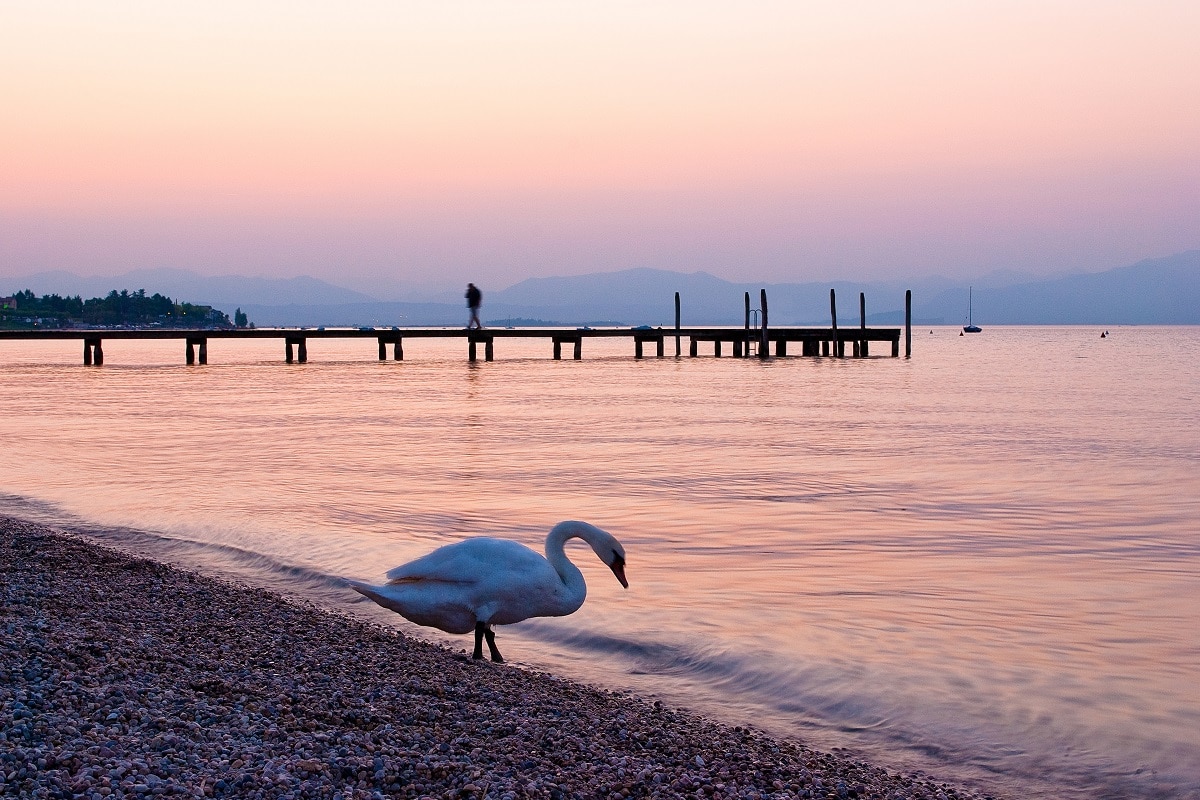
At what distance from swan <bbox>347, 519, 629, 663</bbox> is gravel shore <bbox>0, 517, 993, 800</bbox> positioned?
0.90 feet

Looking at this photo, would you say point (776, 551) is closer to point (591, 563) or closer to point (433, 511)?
point (591, 563)

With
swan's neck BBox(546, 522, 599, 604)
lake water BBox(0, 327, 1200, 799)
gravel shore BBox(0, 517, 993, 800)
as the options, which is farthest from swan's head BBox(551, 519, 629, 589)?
gravel shore BBox(0, 517, 993, 800)

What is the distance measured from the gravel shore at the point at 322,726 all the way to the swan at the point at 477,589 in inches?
10.8

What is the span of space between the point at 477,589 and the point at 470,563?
0.15 meters

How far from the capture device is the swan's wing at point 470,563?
6379 mm

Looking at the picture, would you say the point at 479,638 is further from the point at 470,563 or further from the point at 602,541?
the point at 602,541

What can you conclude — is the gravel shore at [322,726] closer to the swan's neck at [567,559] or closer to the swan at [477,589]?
the swan at [477,589]

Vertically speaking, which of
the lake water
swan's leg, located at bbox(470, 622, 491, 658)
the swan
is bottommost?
the lake water

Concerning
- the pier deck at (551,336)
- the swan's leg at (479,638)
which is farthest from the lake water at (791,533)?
the pier deck at (551,336)

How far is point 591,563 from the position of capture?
10.2 meters

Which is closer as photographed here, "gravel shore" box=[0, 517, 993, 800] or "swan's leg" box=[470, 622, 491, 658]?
"gravel shore" box=[0, 517, 993, 800]

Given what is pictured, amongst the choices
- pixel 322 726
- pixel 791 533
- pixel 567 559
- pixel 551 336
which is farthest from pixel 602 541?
pixel 551 336

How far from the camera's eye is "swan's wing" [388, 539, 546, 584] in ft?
20.9

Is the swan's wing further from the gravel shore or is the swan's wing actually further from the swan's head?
the gravel shore
